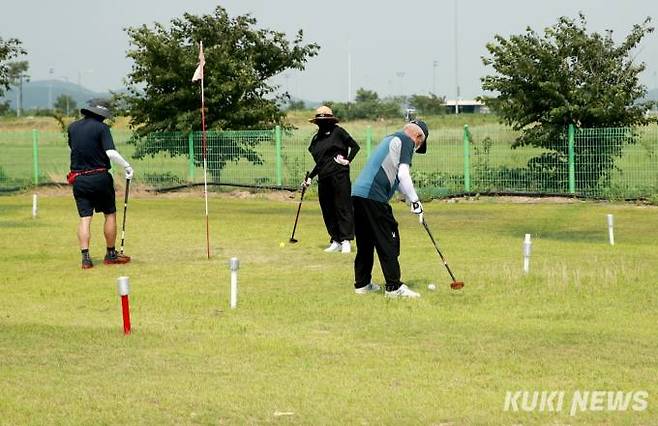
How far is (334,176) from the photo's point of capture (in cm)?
1742

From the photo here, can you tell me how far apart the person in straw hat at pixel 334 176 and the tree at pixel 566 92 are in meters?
13.1

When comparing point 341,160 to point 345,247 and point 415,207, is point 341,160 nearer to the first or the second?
point 345,247

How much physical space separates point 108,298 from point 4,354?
131 inches

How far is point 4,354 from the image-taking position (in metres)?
9.68

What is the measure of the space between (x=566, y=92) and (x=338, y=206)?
1436 centimetres

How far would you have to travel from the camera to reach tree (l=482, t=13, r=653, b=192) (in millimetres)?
29469

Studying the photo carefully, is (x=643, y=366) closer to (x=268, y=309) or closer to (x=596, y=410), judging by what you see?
(x=596, y=410)

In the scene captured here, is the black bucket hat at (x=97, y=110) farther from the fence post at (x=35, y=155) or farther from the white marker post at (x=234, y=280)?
the fence post at (x=35, y=155)

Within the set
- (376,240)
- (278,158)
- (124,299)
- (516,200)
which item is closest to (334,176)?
(376,240)

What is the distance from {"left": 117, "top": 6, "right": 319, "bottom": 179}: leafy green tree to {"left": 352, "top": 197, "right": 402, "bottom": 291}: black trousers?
2156 cm

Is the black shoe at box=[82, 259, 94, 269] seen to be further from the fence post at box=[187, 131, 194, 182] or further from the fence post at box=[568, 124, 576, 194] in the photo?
the fence post at box=[187, 131, 194, 182]

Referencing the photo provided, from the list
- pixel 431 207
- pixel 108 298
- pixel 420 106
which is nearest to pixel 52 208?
pixel 431 207

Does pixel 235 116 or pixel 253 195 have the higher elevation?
pixel 235 116

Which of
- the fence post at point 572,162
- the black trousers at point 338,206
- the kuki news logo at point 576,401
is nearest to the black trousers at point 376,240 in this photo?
the black trousers at point 338,206
